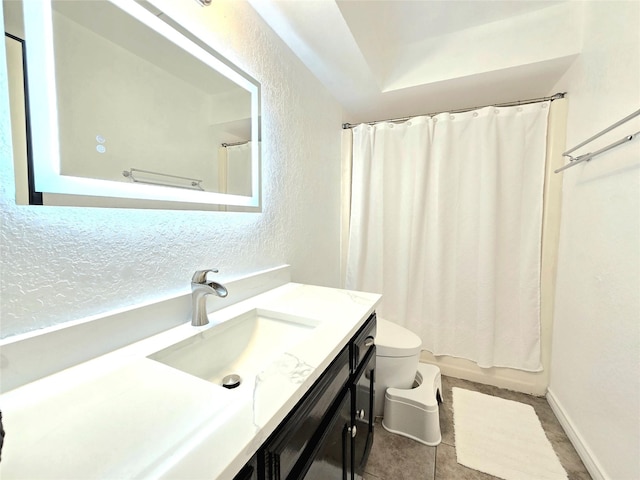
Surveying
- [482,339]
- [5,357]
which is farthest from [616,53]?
[5,357]

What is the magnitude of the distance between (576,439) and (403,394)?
886 millimetres

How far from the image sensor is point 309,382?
2.02 feet

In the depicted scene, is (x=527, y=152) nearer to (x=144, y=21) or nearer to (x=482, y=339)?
(x=482, y=339)

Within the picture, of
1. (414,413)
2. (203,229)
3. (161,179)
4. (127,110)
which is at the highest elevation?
(127,110)

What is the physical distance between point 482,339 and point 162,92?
2.30 m

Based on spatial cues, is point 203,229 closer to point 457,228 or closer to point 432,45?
point 457,228

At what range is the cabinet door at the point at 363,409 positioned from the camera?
3.33 ft

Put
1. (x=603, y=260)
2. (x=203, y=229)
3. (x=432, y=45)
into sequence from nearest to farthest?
(x=203, y=229)
(x=603, y=260)
(x=432, y=45)

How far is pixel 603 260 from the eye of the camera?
4.10 feet

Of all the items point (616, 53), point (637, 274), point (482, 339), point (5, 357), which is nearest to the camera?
point (5, 357)

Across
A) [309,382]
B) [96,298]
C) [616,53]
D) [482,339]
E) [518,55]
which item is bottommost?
[482,339]

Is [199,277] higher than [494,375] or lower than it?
higher

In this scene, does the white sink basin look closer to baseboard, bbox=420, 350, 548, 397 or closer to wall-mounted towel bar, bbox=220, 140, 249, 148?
wall-mounted towel bar, bbox=220, 140, 249, 148

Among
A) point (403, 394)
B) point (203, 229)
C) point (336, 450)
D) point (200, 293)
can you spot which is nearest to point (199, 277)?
point (200, 293)
